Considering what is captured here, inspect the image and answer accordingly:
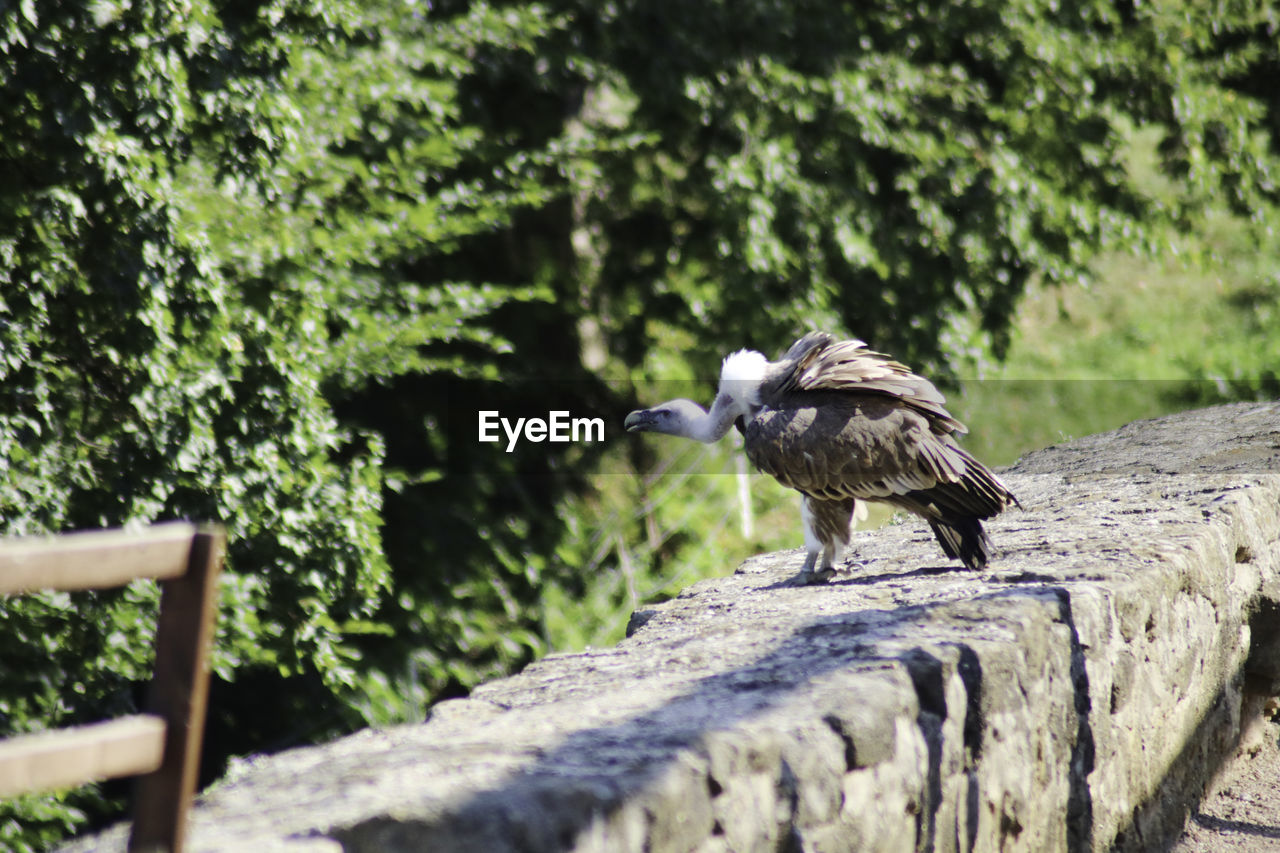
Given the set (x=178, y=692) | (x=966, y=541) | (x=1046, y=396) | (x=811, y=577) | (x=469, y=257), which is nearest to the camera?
(x=178, y=692)

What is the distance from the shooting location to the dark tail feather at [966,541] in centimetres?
319

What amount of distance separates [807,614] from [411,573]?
15.5 ft

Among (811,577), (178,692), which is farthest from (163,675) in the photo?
(811,577)

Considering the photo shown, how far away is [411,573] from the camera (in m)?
7.20

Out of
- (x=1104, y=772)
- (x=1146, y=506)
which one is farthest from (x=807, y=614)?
(x=1146, y=506)

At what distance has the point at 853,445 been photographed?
11.0 ft

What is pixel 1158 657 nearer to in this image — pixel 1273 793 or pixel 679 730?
pixel 1273 793

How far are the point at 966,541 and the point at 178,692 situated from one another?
231 centimetres

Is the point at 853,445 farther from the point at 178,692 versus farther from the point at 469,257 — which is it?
the point at 469,257

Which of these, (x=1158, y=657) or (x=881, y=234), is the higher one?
(x=881, y=234)

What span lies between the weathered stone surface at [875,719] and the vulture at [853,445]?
169mm

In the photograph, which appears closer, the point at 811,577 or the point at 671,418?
the point at 811,577

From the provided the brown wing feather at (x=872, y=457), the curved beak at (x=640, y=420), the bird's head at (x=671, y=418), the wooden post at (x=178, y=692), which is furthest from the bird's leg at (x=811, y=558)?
the wooden post at (x=178, y=692)

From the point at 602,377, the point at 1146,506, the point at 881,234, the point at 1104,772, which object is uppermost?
the point at 881,234
